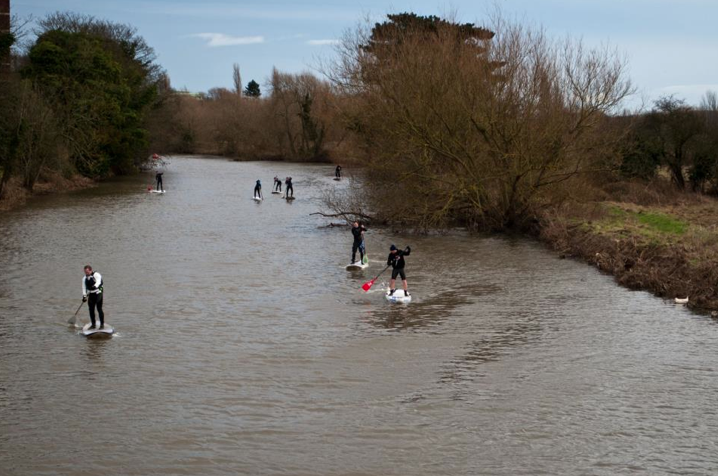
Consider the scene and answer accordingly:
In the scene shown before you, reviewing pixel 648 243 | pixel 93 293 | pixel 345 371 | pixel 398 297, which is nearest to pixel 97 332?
pixel 93 293

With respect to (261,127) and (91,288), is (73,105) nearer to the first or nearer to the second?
(91,288)

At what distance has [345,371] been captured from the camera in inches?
597

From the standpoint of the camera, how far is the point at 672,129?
44.6 meters

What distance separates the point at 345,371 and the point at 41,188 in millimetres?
41461

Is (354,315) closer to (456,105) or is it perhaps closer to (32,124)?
(456,105)

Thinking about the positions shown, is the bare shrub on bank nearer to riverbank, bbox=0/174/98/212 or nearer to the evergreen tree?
riverbank, bbox=0/174/98/212

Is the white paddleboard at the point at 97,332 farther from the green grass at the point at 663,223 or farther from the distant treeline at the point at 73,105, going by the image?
the distant treeline at the point at 73,105

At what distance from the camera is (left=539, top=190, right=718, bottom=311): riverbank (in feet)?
70.4

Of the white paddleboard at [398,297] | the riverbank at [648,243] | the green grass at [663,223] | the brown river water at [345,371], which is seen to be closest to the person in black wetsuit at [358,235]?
the brown river water at [345,371]

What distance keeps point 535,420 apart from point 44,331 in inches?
452

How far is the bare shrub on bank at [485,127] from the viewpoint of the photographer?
32.5m

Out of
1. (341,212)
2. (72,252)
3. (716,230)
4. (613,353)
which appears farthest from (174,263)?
(716,230)

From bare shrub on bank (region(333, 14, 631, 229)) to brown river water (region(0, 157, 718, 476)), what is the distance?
6591 mm

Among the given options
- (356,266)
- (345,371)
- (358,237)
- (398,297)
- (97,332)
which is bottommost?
(345,371)
